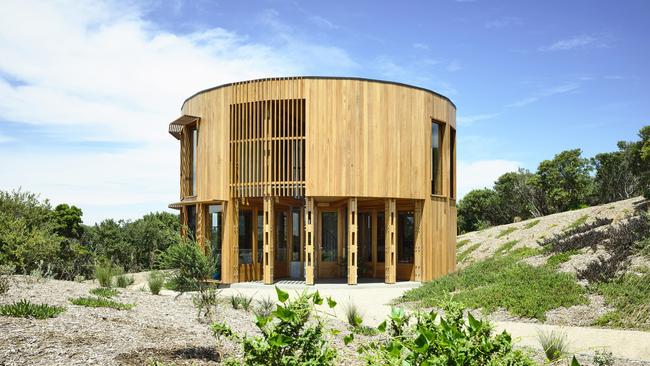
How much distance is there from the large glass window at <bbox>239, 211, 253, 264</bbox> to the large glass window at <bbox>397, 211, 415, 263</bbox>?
5.96 m

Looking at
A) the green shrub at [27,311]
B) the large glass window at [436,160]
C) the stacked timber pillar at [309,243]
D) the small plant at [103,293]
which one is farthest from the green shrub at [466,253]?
the green shrub at [27,311]

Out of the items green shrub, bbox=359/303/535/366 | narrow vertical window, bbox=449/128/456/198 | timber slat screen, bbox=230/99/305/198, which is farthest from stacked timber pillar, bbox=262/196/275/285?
green shrub, bbox=359/303/535/366

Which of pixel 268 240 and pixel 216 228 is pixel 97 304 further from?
pixel 216 228

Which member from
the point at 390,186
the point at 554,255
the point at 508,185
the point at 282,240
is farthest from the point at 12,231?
the point at 508,185

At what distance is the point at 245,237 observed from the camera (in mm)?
20297

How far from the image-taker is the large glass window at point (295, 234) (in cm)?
2186

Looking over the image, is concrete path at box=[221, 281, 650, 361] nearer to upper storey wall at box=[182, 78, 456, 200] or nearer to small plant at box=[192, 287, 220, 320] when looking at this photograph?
small plant at box=[192, 287, 220, 320]

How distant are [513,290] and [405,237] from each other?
28.1 feet

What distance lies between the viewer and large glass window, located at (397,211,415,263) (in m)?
21.2

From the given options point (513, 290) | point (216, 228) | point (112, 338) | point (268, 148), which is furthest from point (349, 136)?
point (112, 338)

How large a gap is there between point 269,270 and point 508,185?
40.8 m

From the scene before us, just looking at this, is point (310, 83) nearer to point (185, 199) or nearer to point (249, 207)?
point (249, 207)

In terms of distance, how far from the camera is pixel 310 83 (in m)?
18.9

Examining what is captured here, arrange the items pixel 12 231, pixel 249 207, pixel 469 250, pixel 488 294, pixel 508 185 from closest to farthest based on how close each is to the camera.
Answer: pixel 488 294 < pixel 12 231 < pixel 249 207 < pixel 469 250 < pixel 508 185
